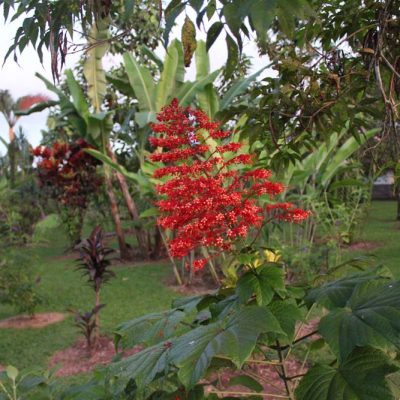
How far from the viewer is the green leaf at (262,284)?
5.36 ft

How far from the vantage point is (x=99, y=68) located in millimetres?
10000

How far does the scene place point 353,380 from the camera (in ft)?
4.63

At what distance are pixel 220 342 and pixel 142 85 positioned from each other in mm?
7696

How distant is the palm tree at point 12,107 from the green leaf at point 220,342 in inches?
635

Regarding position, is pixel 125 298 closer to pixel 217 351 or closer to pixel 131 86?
pixel 131 86

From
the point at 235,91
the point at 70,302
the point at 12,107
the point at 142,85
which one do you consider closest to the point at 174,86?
the point at 142,85

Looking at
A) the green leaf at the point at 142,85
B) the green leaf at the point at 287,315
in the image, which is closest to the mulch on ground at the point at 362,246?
the green leaf at the point at 142,85

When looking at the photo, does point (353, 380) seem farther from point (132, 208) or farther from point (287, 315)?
point (132, 208)

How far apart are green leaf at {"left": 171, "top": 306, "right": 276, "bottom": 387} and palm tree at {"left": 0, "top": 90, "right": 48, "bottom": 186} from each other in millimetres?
16133

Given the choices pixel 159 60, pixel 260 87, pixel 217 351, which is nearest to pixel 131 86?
pixel 159 60

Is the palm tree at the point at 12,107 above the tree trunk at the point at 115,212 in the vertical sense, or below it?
above

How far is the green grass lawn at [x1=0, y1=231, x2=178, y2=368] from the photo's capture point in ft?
18.4

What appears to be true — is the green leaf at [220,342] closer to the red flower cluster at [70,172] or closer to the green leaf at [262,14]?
the green leaf at [262,14]

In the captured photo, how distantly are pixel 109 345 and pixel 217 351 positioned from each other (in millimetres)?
4348
